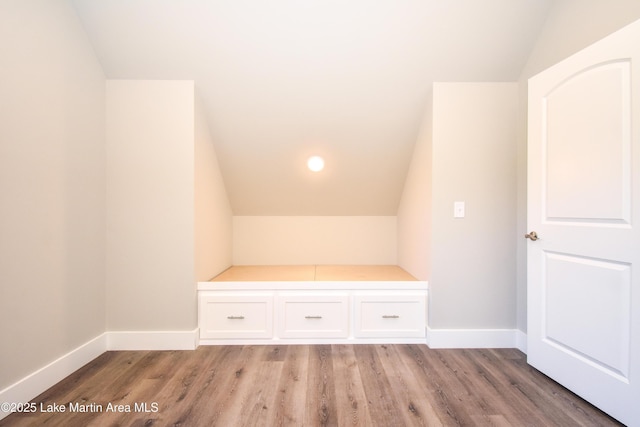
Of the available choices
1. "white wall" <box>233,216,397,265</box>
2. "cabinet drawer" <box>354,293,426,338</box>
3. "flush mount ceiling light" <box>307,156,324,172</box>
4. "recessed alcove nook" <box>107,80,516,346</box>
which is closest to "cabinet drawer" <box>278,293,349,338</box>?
"cabinet drawer" <box>354,293,426,338</box>

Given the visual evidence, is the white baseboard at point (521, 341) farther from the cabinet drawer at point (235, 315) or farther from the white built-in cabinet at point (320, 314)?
the cabinet drawer at point (235, 315)

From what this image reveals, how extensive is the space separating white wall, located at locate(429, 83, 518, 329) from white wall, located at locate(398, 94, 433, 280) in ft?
0.25

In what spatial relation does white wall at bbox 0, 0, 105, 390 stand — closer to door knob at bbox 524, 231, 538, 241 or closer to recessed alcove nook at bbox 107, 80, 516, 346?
recessed alcove nook at bbox 107, 80, 516, 346

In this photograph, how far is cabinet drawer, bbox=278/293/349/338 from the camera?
225 centimetres

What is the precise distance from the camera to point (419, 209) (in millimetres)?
2436

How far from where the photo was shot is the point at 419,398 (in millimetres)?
1597

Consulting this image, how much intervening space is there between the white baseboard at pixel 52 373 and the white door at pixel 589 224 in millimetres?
2957

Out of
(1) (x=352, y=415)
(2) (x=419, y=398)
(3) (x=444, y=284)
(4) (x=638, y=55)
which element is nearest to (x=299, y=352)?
(1) (x=352, y=415)

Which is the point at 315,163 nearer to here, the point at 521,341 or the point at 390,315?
the point at 390,315

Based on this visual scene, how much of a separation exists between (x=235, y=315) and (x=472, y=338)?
71.3 inches

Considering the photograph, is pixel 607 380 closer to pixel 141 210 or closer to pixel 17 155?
pixel 141 210

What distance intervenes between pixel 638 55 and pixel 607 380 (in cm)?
158

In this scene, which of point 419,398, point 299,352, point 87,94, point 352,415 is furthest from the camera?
point 299,352

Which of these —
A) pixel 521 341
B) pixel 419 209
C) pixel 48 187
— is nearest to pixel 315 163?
pixel 419 209
